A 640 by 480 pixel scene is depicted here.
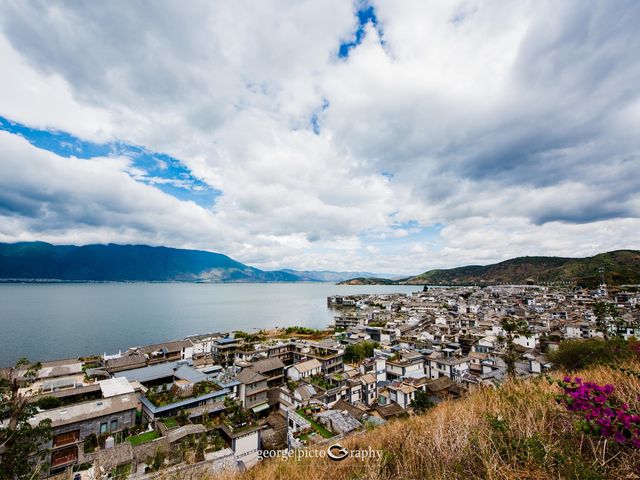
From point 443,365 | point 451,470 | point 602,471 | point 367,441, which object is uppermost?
point 602,471

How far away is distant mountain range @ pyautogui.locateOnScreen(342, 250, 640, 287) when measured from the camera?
308 feet

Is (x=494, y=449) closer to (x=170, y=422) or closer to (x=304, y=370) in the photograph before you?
(x=170, y=422)

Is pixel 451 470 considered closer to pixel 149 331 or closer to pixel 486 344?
pixel 486 344

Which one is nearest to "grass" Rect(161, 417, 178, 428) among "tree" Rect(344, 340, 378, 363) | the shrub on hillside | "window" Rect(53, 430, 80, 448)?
"window" Rect(53, 430, 80, 448)

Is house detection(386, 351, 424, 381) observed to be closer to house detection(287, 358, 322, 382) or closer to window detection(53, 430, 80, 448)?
house detection(287, 358, 322, 382)

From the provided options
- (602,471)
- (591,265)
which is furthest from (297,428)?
(591,265)

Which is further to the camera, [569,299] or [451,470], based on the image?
[569,299]

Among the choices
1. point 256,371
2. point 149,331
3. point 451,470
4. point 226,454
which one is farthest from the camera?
point 149,331

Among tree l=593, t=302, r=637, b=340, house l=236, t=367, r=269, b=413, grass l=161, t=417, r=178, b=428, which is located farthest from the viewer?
tree l=593, t=302, r=637, b=340

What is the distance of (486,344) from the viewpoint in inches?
1432

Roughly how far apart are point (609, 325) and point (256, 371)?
49397mm

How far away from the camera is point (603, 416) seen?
116 inches

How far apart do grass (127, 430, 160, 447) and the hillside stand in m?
15.5

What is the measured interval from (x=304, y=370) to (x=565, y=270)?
15062 cm
